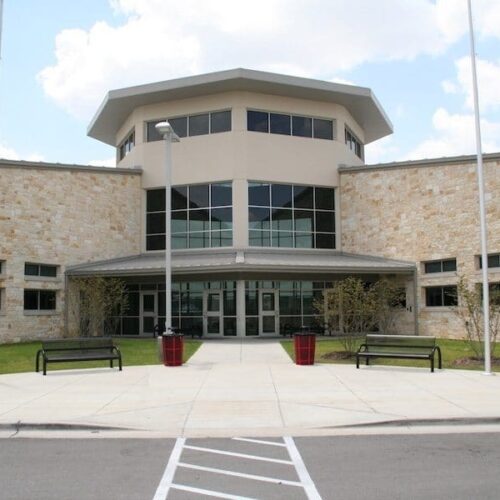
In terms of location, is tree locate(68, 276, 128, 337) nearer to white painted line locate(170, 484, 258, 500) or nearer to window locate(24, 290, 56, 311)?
window locate(24, 290, 56, 311)

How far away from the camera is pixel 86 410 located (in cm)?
1006

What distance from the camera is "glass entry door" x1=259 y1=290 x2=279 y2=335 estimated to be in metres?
28.0

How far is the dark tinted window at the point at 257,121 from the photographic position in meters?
29.9

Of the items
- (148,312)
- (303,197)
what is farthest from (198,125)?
(148,312)

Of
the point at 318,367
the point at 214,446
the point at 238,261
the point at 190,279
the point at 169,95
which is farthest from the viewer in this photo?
A: the point at 169,95

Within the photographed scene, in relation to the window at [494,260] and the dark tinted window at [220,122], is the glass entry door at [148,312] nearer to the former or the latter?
the dark tinted window at [220,122]

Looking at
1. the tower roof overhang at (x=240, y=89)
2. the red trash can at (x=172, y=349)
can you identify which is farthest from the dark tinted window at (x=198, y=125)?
the red trash can at (x=172, y=349)

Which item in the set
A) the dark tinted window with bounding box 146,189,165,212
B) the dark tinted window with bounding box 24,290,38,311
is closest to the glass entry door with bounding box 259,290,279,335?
the dark tinted window with bounding box 146,189,165,212

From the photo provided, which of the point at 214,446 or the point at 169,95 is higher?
the point at 169,95

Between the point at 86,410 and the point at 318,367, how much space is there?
7498mm

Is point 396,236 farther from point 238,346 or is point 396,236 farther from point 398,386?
point 398,386

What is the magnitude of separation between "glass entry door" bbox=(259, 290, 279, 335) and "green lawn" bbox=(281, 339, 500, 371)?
3160 mm

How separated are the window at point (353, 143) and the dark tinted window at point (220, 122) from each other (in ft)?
22.3

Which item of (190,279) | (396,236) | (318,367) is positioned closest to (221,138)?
(190,279)
